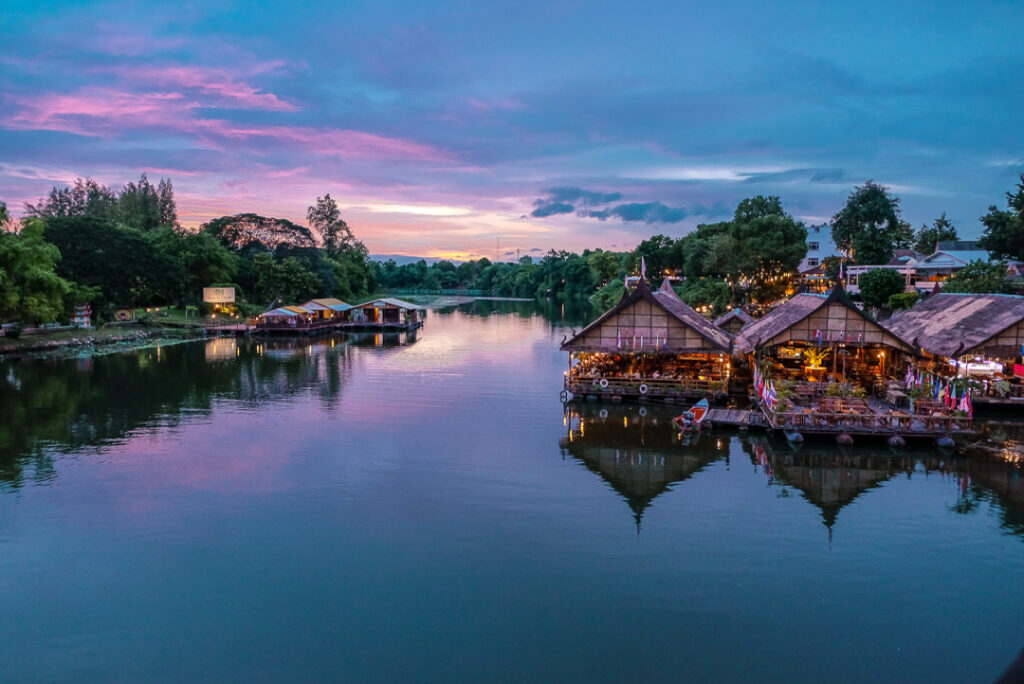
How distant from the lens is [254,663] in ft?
40.4

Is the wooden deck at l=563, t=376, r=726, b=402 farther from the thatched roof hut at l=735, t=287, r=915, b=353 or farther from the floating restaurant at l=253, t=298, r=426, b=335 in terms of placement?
the floating restaurant at l=253, t=298, r=426, b=335

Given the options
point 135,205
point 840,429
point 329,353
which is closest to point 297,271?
point 135,205

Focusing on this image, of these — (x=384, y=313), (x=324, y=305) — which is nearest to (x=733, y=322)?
(x=384, y=313)

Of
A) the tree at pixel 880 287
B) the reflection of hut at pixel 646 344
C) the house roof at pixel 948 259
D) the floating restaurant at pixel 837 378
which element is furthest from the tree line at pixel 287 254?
the reflection of hut at pixel 646 344

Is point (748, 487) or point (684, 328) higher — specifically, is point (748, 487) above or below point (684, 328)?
below

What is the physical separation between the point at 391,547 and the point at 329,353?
40.1m

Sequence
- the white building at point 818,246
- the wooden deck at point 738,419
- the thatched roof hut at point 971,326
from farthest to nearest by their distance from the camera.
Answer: the white building at point 818,246
the thatched roof hut at point 971,326
the wooden deck at point 738,419

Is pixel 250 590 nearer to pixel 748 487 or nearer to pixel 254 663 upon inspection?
pixel 254 663

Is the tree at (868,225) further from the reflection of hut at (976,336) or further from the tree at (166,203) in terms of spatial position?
the tree at (166,203)

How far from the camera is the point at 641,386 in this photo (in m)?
33.7

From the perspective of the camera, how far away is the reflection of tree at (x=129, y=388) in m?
27.3

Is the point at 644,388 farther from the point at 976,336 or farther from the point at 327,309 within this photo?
the point at 327,309

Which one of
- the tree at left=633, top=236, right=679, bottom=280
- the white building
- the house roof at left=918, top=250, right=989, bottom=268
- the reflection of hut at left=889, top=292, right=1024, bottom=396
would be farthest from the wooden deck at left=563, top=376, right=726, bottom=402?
the white building

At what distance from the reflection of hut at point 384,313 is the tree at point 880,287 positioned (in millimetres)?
43861
